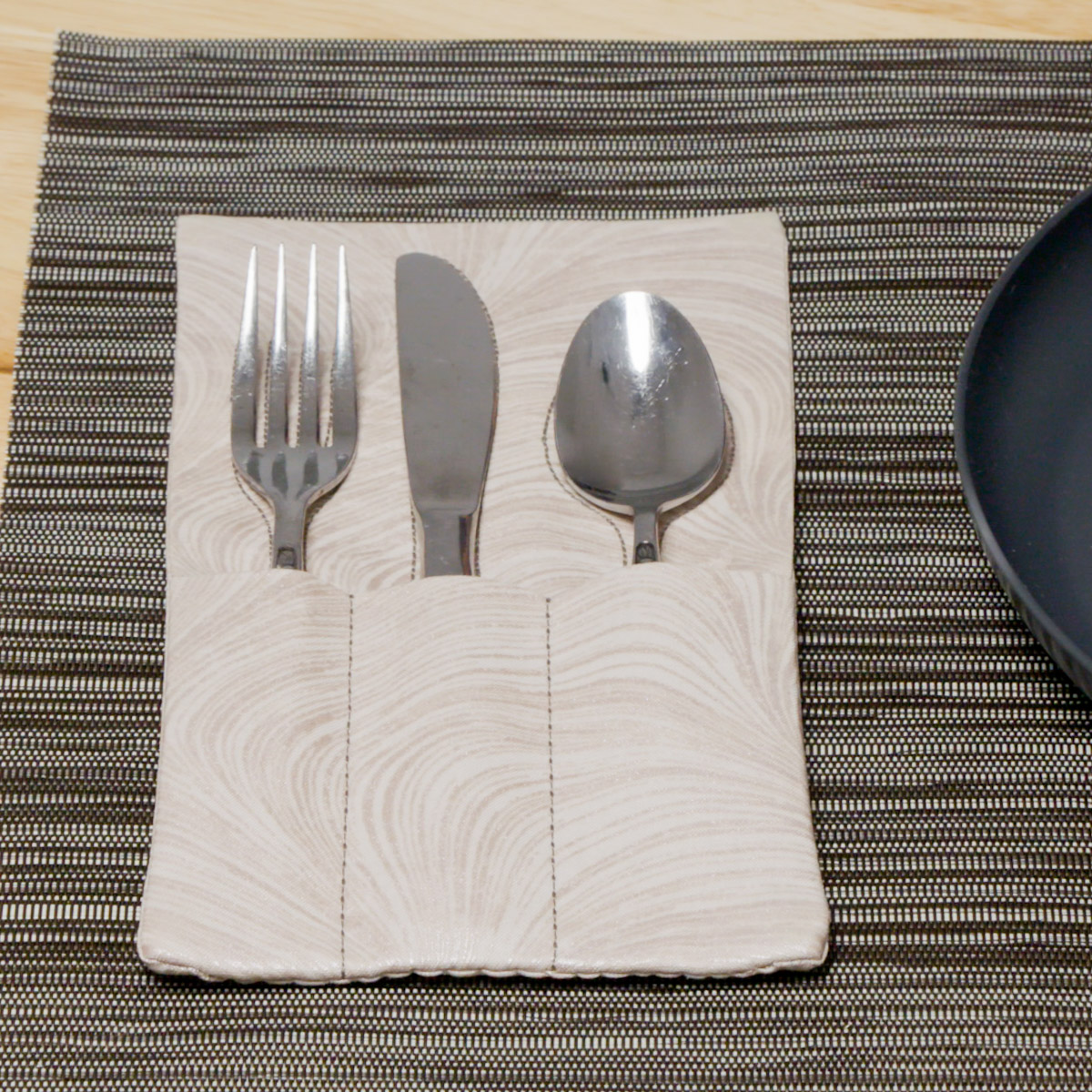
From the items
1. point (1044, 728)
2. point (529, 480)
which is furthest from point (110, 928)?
point (1044, 728)

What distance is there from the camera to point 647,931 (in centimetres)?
40

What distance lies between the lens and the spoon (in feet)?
1.54

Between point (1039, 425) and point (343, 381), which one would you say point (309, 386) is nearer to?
point (343, 381)

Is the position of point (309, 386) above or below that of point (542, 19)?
below

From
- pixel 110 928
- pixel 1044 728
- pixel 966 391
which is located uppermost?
pixel 966 391

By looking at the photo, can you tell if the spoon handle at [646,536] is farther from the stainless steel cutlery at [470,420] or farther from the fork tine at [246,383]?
the fork tine at [246,383]

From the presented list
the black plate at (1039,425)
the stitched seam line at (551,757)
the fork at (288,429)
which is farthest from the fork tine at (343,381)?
the black plate at (1039,425)

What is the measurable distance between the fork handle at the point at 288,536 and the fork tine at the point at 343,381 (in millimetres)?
33

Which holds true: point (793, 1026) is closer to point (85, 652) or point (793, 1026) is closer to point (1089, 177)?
point (85, 652)

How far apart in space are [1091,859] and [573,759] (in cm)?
19

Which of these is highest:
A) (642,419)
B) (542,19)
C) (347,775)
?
(542,19)

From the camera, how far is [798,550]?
19.4 inches

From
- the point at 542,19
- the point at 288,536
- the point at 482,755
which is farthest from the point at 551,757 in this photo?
the point at 542,19

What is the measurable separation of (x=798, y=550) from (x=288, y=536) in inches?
7.9
